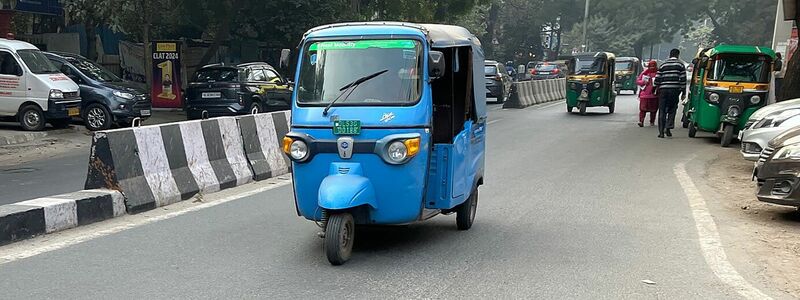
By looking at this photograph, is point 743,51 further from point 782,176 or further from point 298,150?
point 298,150

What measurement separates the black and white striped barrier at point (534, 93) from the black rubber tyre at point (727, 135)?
40.2 feet

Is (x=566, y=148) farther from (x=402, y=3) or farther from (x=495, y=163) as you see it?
→ (x=402, y=3)

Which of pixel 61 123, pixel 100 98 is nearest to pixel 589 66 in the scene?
pixel 100 98

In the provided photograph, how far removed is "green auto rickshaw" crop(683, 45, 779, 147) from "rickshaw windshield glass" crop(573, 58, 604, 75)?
7662 millimetres

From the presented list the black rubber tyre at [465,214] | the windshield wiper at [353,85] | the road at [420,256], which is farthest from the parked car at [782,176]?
the windshield wiper at [353,85]

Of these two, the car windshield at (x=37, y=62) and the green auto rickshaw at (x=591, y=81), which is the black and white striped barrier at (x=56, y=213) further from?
the green auto rickshaw at (x=591, y=81)

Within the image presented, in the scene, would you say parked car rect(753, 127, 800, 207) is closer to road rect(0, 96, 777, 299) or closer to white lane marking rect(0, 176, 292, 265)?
road rect(0, 96, 777, 299)

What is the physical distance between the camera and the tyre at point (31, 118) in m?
15.4

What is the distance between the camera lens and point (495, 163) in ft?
39.8

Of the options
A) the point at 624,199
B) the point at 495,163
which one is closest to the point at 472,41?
the point at 624,199

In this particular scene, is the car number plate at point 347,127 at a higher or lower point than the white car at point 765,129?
higher

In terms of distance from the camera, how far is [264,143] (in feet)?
34.9

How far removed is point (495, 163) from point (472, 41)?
208 inches

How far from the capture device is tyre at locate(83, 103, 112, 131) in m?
16.2
